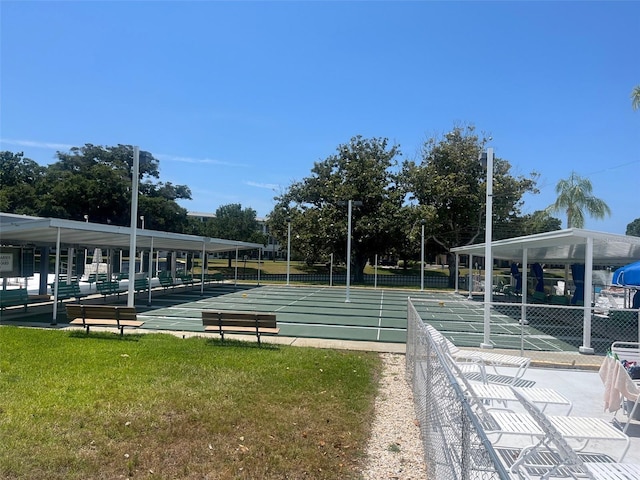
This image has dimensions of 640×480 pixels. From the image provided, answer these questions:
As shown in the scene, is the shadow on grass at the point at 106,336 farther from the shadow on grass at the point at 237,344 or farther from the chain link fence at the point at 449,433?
the chain link fence at the point at 449,433

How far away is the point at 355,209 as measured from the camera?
39.9 metres

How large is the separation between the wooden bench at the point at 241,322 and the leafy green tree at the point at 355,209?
27.2m

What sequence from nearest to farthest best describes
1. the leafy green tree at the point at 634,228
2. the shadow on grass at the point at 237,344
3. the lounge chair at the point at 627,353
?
1. the lounge chair at the point at 627,353
2. the shadow on grass at the point at 237,344
3. the leafy green tree at the point at 634,228

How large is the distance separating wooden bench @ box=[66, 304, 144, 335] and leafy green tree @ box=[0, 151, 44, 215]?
4500 cm

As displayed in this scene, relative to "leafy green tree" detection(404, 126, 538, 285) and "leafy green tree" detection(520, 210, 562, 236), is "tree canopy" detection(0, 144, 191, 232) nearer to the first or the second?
"leafy green tree" detection(404, 126, 538, 285)

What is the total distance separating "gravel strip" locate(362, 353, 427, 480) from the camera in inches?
177

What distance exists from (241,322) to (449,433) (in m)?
7.40

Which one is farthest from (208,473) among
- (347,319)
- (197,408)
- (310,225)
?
(310,225)

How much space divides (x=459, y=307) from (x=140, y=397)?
17660 mm

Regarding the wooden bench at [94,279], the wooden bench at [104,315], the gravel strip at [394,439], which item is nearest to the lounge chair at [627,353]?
the gravel strip at [394,439]

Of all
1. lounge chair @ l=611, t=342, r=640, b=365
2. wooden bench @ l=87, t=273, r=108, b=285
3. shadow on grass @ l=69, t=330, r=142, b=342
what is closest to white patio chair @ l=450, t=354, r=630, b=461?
lounge chair @ l=611, t=342, r=640, b=365

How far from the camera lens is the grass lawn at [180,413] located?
434cm

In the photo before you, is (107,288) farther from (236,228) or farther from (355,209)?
(236,228)

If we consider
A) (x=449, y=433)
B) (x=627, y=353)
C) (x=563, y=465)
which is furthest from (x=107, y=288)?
(x=563, y=465)
